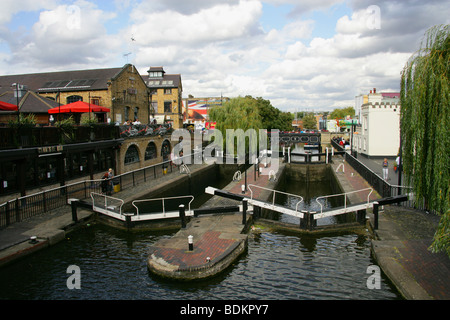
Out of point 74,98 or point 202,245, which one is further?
point 74,98

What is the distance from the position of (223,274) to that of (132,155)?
63.4 feet

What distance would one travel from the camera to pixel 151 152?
30.7m

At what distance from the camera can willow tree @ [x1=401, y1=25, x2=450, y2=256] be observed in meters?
9.91

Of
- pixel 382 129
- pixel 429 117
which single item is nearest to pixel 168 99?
pixel 382 129

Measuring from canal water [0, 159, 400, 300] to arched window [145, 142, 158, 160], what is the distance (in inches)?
675

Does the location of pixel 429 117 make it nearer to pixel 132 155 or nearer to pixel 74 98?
pixel 132 155

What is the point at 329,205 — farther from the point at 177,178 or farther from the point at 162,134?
the point at 162,134

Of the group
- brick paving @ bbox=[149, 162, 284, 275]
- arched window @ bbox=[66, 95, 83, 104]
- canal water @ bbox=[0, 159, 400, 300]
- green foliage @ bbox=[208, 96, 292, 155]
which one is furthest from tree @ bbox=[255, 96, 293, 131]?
canal water @ bbox=[0, 159, 400, 300]

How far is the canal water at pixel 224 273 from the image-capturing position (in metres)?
8.51

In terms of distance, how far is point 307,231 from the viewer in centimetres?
1323

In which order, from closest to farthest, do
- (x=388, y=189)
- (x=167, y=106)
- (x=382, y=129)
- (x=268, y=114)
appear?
(x=388, y=189), (x=382, y=129), (x=167, y=106), (x=268, y=114)

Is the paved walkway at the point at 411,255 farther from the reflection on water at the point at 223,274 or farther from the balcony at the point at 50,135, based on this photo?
the balcony at the point at 50,135
